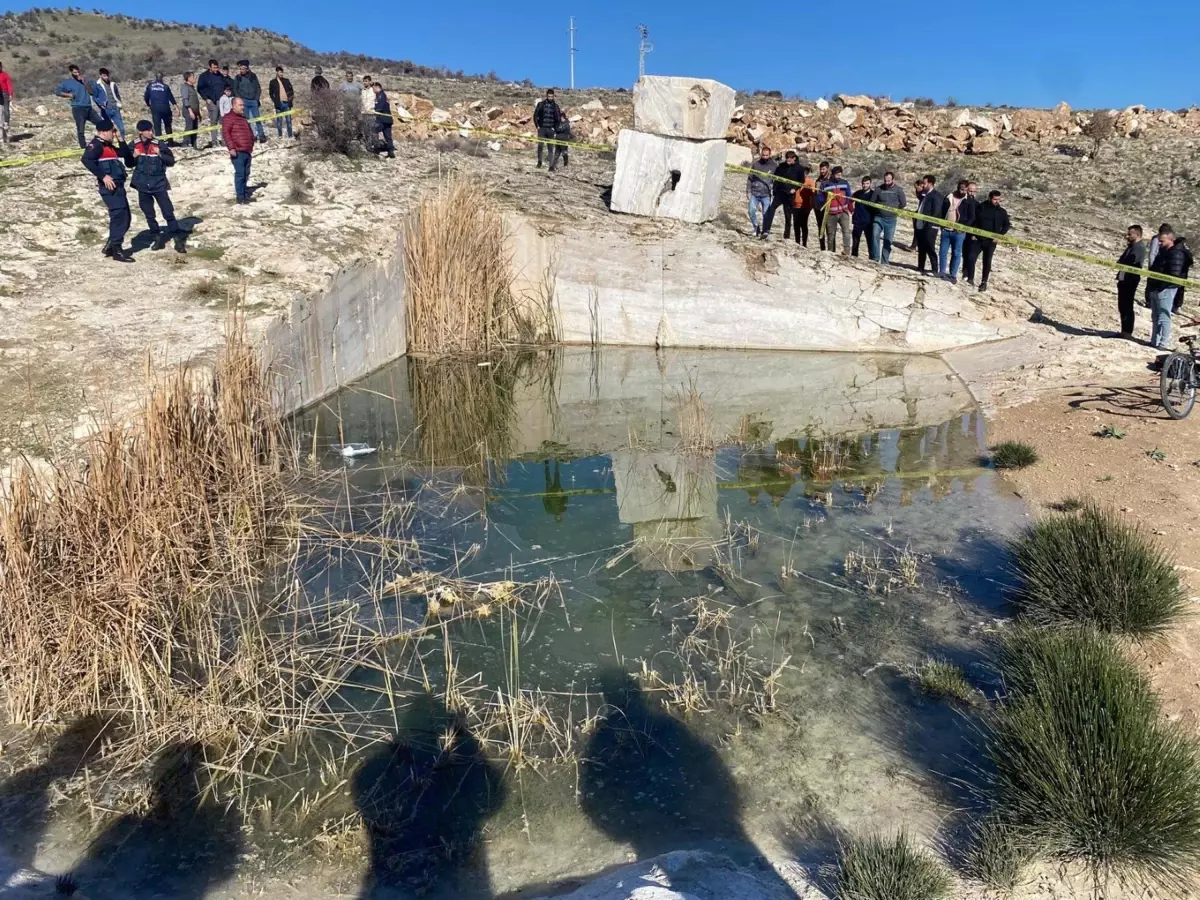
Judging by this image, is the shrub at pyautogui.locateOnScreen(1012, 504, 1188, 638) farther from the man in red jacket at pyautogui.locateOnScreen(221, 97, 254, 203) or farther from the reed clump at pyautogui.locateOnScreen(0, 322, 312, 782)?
the man in red jacket at pyautogui.locateOnScreen(221, 97, 254, 203)

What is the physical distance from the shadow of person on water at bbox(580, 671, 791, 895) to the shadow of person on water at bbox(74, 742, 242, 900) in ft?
5.37

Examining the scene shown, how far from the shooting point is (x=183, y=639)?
17.4ft

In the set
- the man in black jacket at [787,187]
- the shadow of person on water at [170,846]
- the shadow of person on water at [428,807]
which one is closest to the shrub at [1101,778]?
the shadow of person on water at [428,807]

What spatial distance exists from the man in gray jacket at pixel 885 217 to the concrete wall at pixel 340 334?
22.8 feet

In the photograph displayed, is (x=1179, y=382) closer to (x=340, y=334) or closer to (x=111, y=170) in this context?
(x=340, y=334)

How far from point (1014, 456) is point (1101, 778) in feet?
16.4

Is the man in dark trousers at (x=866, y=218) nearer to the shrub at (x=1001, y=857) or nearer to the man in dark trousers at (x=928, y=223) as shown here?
the man in dark trousers at (x=928, y=223)

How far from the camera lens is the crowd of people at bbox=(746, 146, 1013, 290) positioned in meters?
12.5

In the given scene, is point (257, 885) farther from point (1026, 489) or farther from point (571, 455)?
point (1026, 489)

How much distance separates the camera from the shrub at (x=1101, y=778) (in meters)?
3.54

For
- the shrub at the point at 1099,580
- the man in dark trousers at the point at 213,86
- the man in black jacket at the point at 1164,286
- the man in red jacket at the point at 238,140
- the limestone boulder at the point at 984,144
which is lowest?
the shrub at the point at 1099,580

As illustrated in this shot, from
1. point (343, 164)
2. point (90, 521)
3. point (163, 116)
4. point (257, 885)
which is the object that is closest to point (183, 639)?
point (90, 521)

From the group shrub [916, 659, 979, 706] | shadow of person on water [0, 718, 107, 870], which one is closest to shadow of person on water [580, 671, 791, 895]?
shrub [916, 659, 979, 706]

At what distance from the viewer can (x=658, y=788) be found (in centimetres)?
433
